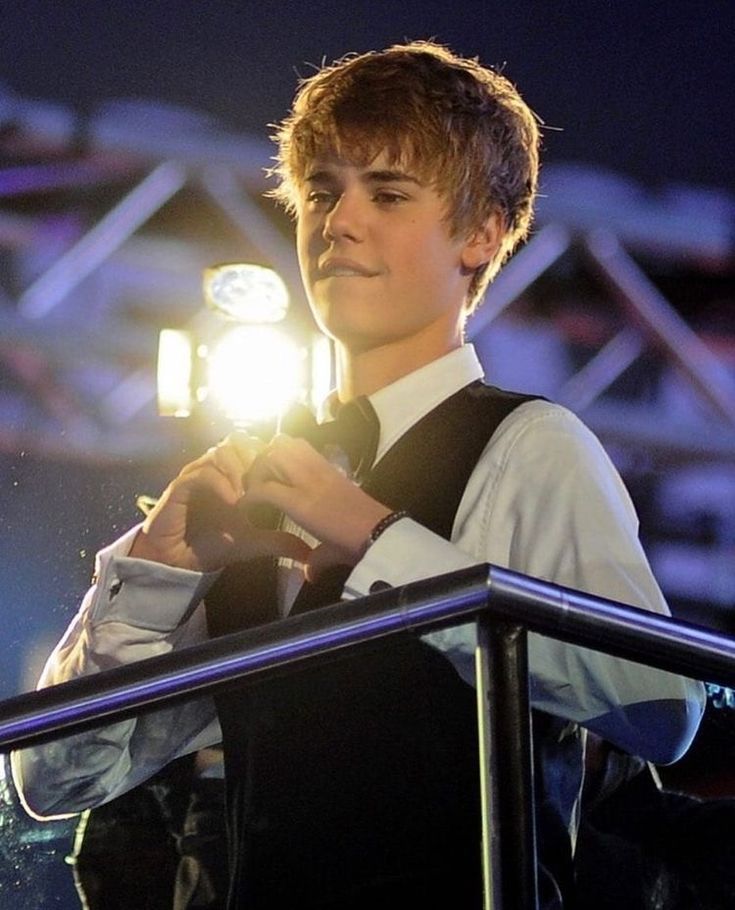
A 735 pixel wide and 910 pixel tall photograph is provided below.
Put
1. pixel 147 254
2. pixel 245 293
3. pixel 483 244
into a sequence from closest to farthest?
1. pixel 483 244
2. pixel 245 293
3. pixel 147 254

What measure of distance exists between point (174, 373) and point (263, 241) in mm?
506

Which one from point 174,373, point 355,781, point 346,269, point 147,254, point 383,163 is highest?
point 383,163

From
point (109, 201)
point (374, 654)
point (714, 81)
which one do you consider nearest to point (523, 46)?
point (714, 81)

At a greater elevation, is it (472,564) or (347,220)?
(347,220)

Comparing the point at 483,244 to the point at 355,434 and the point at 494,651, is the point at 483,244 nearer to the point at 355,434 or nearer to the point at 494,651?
the point at 355,434

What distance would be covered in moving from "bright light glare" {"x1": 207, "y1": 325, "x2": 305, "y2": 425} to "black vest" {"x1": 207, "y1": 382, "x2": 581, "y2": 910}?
188 cm

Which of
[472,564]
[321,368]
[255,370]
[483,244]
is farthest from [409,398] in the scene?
[321,368]

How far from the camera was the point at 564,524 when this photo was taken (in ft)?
4.64

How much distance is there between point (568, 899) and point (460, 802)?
9 centimetres

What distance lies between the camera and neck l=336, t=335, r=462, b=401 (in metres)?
1.62

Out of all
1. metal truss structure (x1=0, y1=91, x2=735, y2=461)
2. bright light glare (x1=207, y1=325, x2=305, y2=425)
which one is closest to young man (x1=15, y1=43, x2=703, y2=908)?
bright light glare (x1=207, y1=325, x2=305, y2=425)

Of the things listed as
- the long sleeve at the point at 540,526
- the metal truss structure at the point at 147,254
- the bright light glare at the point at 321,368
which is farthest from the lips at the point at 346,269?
the metal truss structure at the point at 147,254

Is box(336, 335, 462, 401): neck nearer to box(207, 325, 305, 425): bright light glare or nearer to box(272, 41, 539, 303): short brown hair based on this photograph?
box(272, 41, 539, 303): short brown hair

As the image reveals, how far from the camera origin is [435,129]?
161 centimetres
